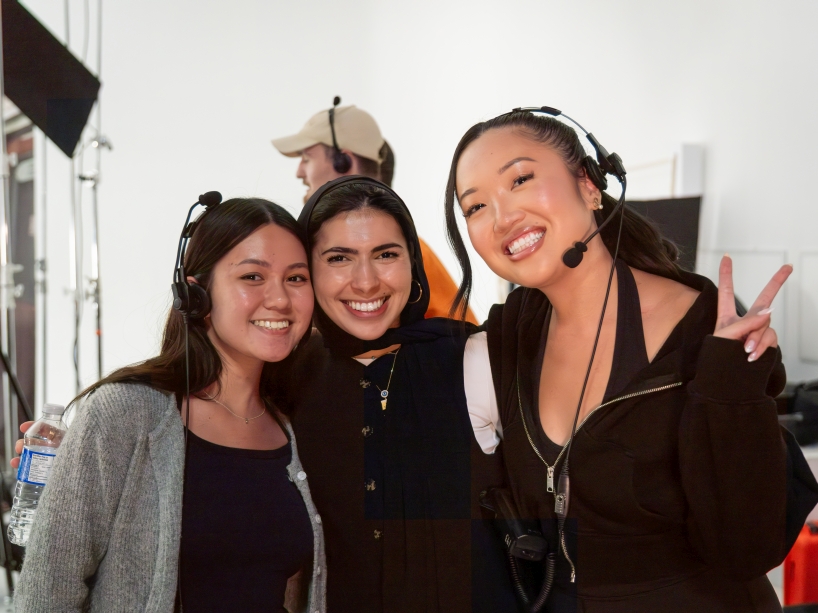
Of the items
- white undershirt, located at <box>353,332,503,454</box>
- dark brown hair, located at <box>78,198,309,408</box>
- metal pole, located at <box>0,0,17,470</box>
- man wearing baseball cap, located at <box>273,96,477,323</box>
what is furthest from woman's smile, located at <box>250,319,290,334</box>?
man wearing baseball cap, located at <box>273,96,477,323</box>

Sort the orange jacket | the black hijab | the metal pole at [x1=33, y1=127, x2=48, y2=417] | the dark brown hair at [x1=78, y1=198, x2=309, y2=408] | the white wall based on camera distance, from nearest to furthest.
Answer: the dark brown hair at [x1=78, y1=198, x2=309, y2=408] → the black hijab → the orange jacket → the white wall → the metal pole at [x1=33, y1=127, x2=48, y2=417]

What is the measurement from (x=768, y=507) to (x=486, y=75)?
132 inches

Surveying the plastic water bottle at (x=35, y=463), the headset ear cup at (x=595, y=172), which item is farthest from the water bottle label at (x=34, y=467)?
the headset ear cup at (x=595, y=172)

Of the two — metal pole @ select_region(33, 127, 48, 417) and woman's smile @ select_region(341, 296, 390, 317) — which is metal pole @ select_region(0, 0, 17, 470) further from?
woman's smile @ select_region(341, 296, 390, 317)

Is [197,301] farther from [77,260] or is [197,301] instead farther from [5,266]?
[77,260]

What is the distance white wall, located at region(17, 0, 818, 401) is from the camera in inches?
111

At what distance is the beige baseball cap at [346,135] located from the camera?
255 cm

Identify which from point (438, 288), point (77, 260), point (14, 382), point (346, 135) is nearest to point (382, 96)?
point (77, 260)

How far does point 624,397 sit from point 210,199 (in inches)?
33.6

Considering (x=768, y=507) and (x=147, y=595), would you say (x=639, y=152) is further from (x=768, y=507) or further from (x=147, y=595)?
Answer: (x=147, y=595)

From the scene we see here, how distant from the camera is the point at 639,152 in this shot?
10.5ft

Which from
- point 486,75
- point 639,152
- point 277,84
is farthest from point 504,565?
point 277,84

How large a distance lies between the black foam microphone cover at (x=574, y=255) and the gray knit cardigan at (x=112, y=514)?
75cm

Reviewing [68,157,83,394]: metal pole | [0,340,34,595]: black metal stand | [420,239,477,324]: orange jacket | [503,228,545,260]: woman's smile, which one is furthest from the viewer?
[68,157,83,394]: metal pole
